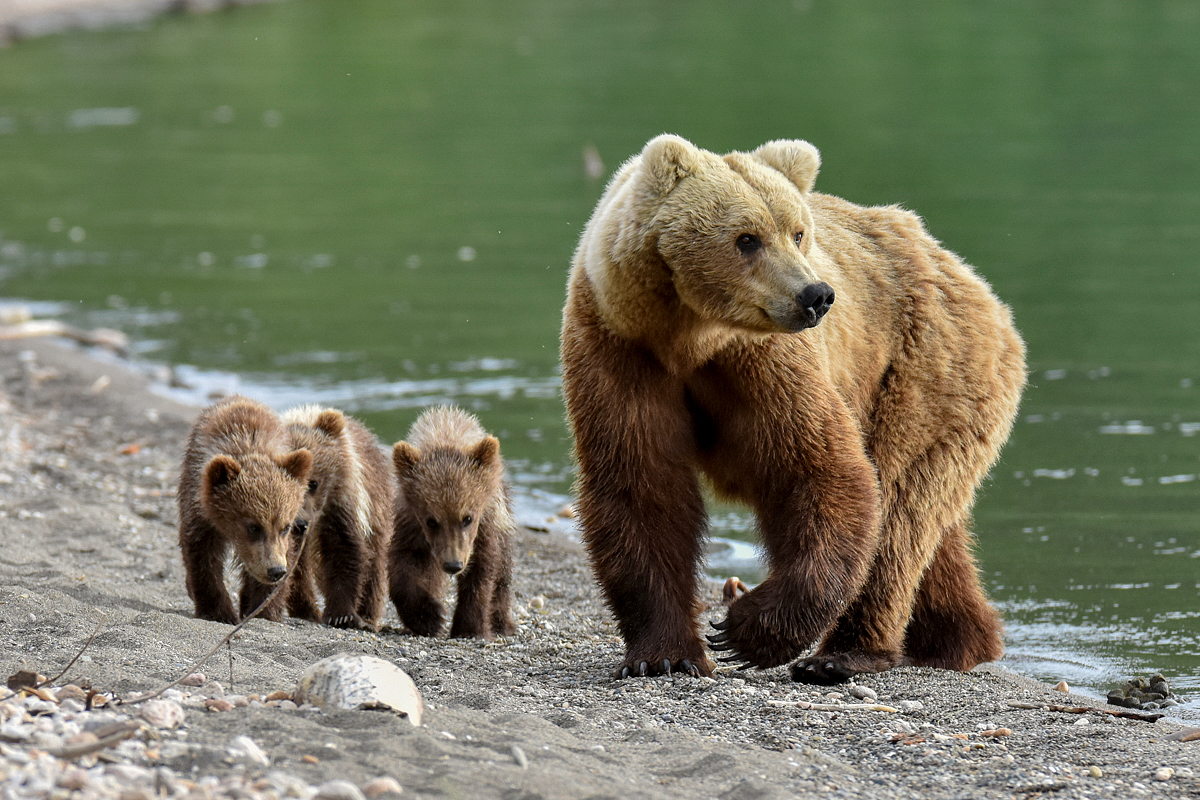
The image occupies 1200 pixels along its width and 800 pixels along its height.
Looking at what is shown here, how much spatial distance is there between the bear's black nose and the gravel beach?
56.7 inches

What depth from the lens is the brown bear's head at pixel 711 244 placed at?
5.49 meters

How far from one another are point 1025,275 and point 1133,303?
4.98 feet

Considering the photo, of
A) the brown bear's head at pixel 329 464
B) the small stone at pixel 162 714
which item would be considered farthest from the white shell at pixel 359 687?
the brown bear's head at pixel 329 464

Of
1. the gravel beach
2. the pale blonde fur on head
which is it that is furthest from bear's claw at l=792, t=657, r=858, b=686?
the pale blonde fur on head

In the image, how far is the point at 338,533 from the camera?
24.2ft

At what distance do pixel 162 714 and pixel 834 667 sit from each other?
2.84 meters

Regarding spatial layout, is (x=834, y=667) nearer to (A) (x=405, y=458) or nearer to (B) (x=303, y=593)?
(A) (x=405, y=458)

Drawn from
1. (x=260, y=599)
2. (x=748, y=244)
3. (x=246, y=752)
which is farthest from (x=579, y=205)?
(x=246, y=752)

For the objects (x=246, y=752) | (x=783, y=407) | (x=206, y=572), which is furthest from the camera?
(x=206, y=572)

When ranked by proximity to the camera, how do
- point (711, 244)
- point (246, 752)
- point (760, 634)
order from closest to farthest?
point (246, 752) < point (711, 244) < point (760, 634)

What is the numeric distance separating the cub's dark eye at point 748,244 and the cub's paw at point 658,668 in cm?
166

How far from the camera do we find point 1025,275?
50.2ft

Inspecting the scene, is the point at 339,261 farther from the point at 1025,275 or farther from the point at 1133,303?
the point at 1133,303

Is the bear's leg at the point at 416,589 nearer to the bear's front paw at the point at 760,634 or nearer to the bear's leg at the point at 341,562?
the bear's leg at the point at 341,562
